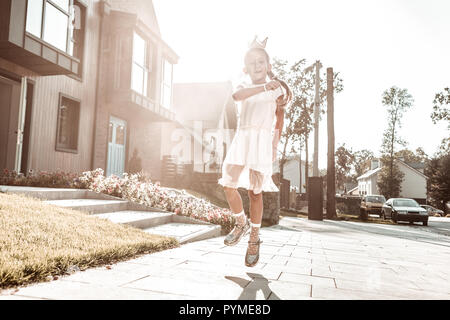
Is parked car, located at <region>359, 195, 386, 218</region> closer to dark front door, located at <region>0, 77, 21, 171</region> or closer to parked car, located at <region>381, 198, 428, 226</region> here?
parked car, located at <region>381, 198, 428, 226</region>

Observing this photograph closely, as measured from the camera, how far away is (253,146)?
126 inches

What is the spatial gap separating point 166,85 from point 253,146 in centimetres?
1437

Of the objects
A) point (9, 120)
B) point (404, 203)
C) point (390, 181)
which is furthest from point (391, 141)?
point (9, 120)

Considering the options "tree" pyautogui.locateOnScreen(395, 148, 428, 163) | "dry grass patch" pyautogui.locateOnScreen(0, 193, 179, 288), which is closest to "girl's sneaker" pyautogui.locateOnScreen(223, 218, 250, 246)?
"dry grass patch" pyautogui.locateOnScreen(0, 193, 179, 288)

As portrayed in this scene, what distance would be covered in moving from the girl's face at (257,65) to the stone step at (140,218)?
124 inches

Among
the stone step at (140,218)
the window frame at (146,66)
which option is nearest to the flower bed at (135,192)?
the stone step at (140,218)

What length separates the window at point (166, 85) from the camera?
16391 millimetres

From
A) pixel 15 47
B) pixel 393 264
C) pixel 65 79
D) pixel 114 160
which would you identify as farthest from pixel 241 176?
pixel 114 160

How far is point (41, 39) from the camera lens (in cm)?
859

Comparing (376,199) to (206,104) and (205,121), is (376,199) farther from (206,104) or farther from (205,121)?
(206,104)

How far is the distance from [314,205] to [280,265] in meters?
12.4

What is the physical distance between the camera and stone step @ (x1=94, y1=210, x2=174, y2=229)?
17.8ft

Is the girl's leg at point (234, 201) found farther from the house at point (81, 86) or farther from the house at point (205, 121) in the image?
the house at point (205, 121)
